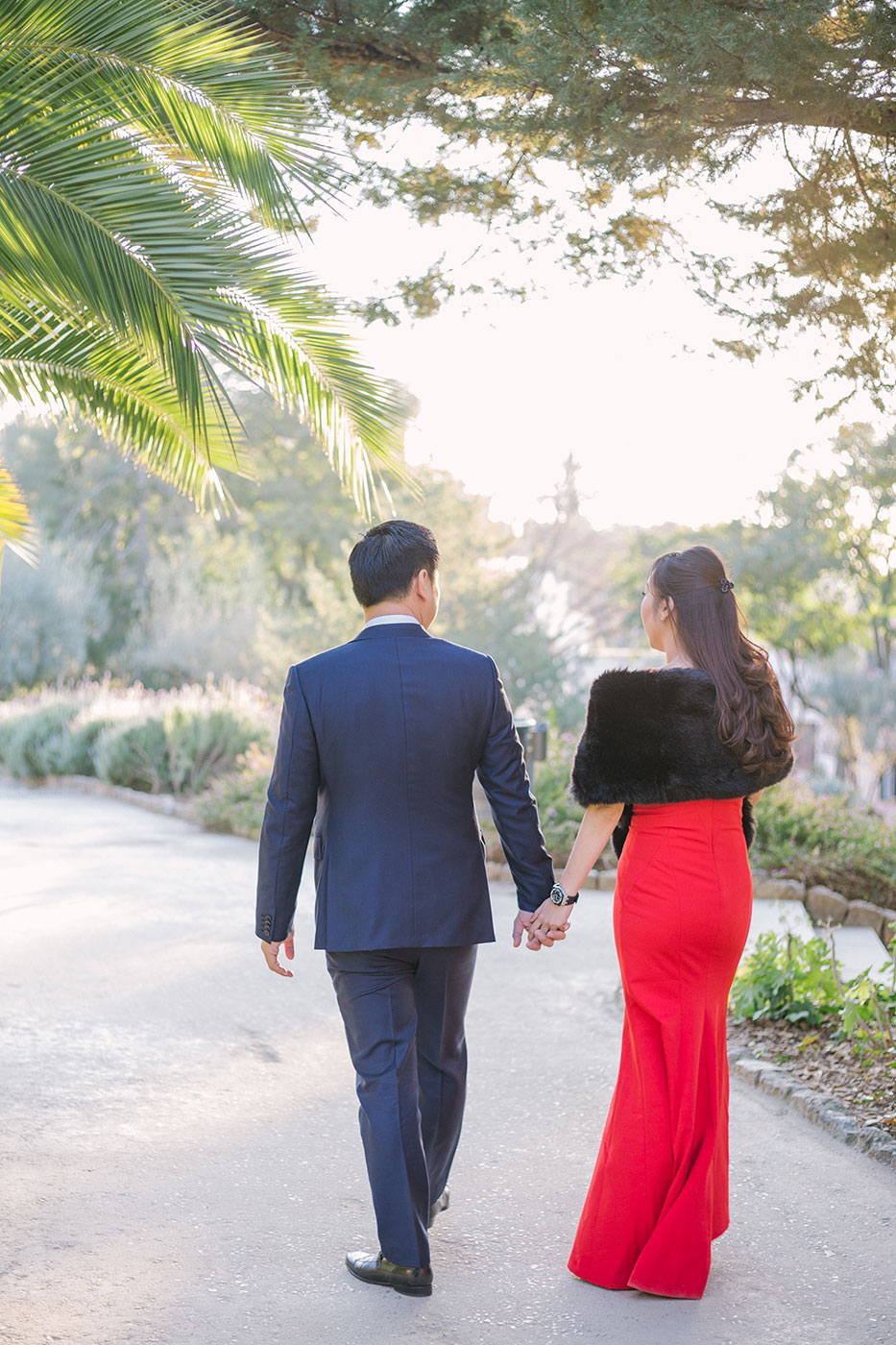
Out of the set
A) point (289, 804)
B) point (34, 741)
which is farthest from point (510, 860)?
point (34, 741)

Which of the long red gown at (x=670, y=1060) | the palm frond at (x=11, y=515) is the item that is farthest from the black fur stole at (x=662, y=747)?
the palm frond at (x=11, y=515)

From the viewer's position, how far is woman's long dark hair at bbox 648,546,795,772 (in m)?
3.42

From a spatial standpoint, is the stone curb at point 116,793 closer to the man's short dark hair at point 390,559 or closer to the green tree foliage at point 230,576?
the green tree foliage at point 230,576

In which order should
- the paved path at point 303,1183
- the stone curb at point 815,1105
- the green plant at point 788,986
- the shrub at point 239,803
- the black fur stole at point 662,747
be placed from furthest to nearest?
the shrub at point 239,803, the green plant at point 788,986, the stone curb at point 815,1105, the black fur stole at point 662,747, the paved path at point 303,1183

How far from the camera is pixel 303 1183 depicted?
409 centimetres

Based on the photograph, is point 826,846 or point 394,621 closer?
point 394,621

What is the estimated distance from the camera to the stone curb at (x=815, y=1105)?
14.8ft

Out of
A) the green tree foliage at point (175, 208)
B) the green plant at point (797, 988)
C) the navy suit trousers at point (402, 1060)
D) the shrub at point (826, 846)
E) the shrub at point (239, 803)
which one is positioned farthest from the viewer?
the shrub at point (239, 803)

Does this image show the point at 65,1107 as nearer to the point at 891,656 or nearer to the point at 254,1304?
the point at 254,1304

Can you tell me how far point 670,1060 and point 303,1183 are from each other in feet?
4.68

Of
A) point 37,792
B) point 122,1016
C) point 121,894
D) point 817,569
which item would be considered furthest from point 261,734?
point 817,569

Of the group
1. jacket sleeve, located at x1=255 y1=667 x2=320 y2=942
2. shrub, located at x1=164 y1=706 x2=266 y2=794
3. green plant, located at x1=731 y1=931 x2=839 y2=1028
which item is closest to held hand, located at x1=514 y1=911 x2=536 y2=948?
jacket sleeve, located at x1=255 y1=667 x2=320 y2=942

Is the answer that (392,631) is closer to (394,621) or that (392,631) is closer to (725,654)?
(394,621)

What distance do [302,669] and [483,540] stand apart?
885 inches
